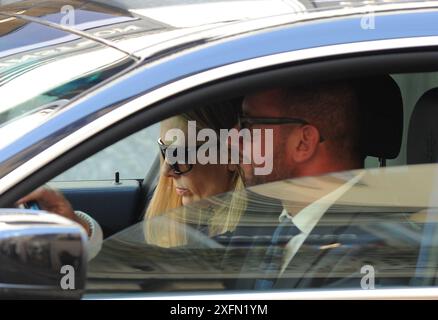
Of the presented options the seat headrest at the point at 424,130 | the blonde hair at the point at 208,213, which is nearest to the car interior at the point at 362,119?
the seat headrest at the point at 424,130

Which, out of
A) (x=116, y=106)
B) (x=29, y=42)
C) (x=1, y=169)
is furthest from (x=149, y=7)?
(x=1, y=169)

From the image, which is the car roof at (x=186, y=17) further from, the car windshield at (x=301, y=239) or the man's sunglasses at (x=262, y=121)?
the car windshield at (x=301, y=239)

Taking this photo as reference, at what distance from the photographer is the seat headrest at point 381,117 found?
7.24ft

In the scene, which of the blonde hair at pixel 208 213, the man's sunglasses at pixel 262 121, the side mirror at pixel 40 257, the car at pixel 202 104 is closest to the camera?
the side mirror at pixel 40 257

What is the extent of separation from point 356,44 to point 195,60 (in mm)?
343

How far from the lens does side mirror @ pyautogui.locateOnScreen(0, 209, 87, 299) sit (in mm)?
1697

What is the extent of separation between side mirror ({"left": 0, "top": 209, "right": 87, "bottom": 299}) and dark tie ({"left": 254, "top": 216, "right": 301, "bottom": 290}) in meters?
0.44

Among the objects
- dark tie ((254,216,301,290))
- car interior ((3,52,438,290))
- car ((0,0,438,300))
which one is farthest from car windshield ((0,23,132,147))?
dark tie ((254,216,301,290))

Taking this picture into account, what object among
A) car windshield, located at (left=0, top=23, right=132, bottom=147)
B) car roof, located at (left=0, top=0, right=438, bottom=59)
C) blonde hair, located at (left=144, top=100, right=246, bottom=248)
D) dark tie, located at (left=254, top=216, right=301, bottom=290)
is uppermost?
car roof, located at (left=0, top=0, right=438, bottom=59)

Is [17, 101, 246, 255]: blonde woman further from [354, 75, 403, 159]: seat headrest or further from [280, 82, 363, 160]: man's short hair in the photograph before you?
[354, 75, 403, 159]: seat headrest

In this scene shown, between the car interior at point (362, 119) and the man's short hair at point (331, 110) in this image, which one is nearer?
the car interior at point (362, 119)

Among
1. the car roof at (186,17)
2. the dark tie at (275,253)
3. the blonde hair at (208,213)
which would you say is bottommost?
the dark tie at (275,253)
